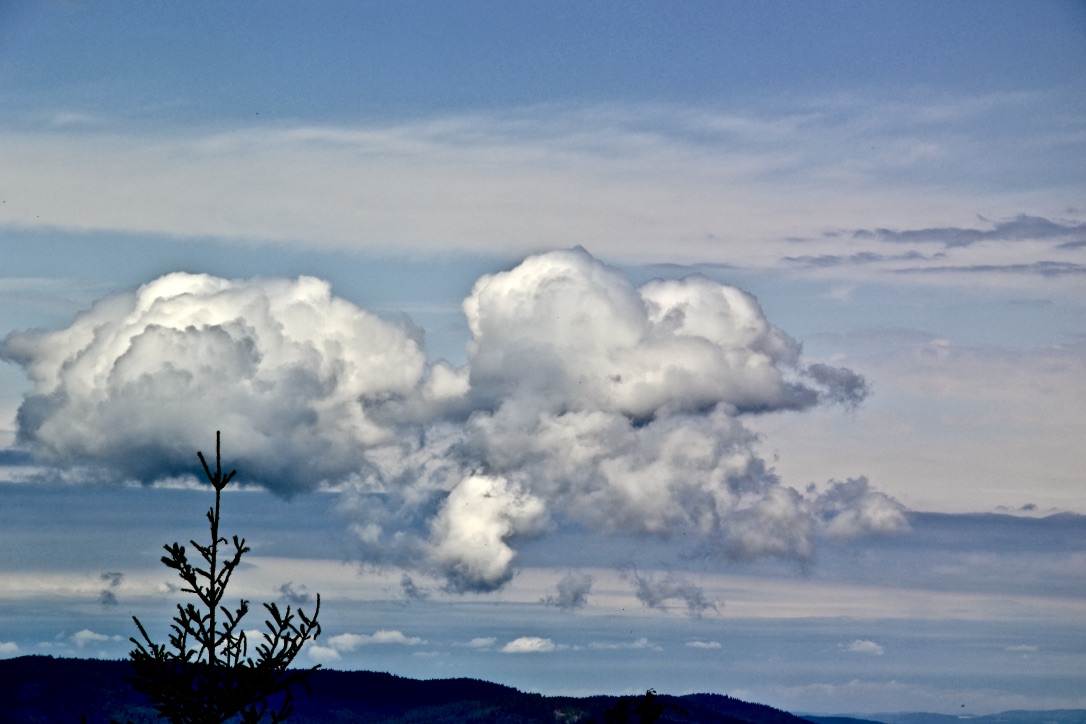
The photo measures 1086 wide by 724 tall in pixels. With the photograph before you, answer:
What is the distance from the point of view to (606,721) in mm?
40719

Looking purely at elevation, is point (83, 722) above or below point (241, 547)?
below

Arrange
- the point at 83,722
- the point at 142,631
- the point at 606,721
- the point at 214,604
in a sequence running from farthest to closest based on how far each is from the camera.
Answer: the point at 606,721
the point at 214,604
the point at 142,631
the point at 83,722

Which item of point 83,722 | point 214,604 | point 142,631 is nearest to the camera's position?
point 83,722

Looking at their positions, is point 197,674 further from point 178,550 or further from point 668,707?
point 668,707

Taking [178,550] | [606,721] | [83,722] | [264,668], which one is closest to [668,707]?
[606,721]

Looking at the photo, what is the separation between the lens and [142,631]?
30.8 meters

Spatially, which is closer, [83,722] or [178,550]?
[83,722]

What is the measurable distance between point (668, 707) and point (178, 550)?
15.3m

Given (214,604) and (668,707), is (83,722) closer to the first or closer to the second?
(214,604)

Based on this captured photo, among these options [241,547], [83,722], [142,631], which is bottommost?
[83,722]

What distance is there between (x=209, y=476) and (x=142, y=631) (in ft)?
11.6

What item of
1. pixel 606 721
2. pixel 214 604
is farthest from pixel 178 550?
A: pixel 606 721

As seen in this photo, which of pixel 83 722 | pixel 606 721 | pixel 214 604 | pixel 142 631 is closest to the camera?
pixel 83 722

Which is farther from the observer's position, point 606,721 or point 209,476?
point 606,721
